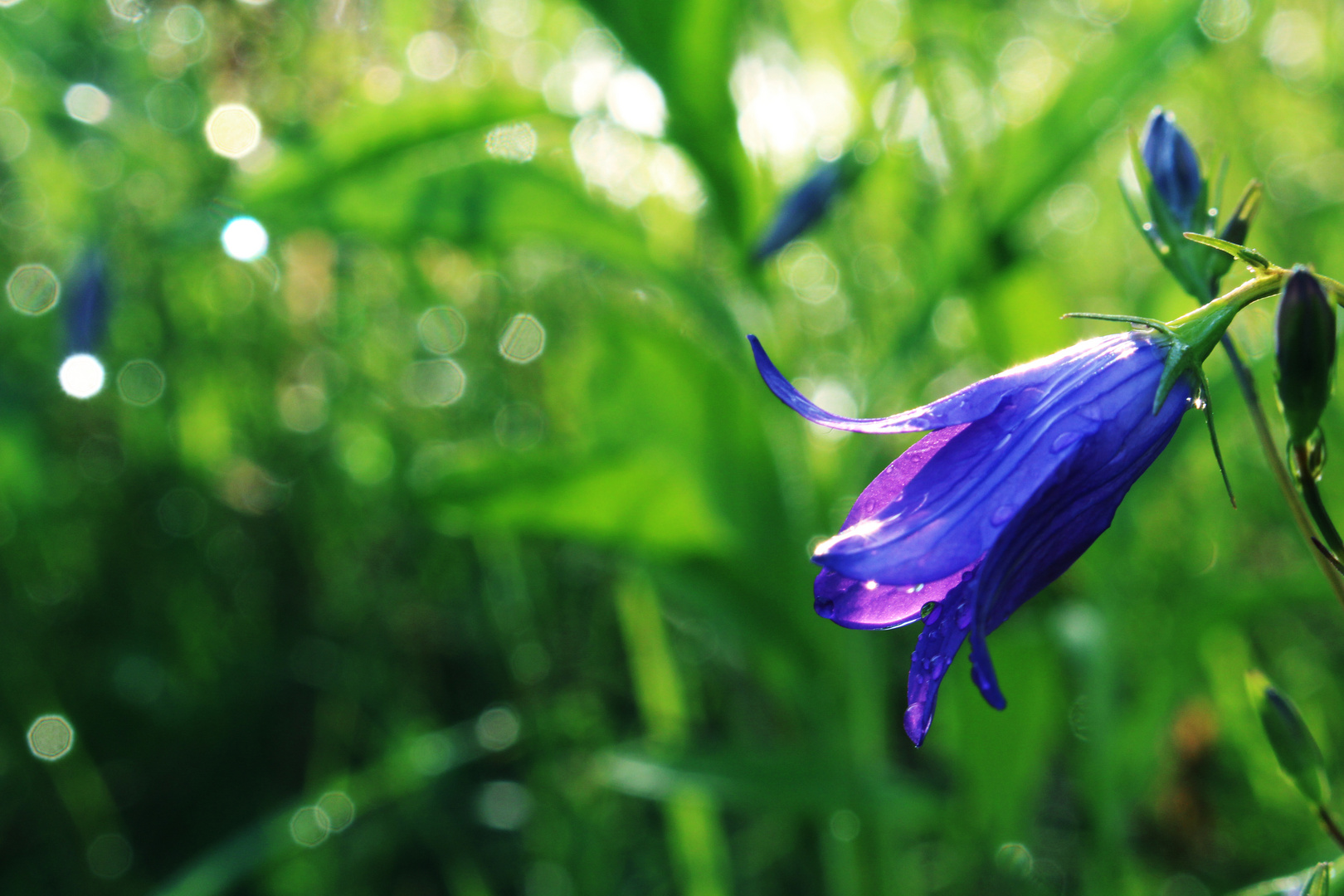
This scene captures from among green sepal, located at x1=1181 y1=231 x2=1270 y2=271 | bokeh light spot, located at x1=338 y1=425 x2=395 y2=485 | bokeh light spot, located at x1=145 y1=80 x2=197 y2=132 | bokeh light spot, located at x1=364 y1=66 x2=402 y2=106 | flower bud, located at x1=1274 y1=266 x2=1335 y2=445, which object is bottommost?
bokeh light spot, located at x1=338 y1=425 x2=395 y2=485

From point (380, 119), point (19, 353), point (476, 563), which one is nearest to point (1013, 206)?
point (380, 119)

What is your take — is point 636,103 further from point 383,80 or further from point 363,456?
point 363,456

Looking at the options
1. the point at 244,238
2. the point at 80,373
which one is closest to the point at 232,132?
the point at 80,373

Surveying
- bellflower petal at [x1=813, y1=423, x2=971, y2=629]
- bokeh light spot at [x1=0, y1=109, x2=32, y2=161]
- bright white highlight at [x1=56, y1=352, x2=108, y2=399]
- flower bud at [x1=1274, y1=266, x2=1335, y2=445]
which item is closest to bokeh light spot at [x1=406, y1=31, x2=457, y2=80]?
bright white highlight at [x1=56, y1=352, x2=108, y2=399]

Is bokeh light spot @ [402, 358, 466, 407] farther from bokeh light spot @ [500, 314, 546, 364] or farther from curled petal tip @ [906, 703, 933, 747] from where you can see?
curled petal tip @ [906, 703, 933, 747]

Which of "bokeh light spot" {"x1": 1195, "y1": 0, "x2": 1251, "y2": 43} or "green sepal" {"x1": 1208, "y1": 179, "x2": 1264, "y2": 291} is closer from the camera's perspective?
"green sepal" {"x1": 1208, "y1": 179, "x2": 1264, "y2": 291}

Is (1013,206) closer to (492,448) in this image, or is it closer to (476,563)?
(492,448)
